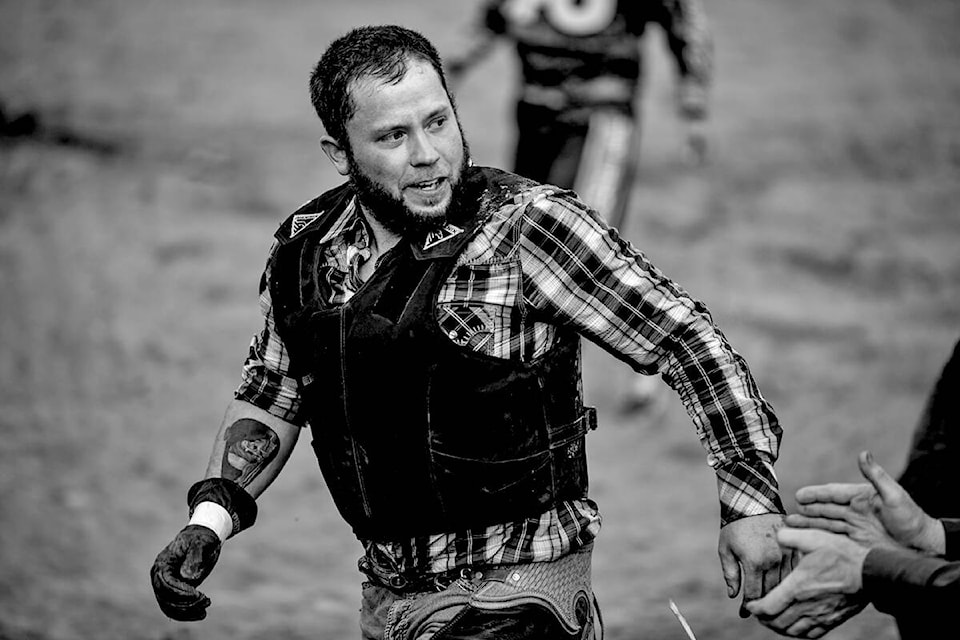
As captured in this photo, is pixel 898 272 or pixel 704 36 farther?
pixel 898 272

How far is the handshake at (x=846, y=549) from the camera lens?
2959 mm

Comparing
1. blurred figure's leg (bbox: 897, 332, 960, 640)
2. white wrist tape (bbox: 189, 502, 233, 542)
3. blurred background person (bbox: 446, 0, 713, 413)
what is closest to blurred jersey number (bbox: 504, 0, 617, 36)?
blurred background person (bbox: 446, 0, 713, 413)

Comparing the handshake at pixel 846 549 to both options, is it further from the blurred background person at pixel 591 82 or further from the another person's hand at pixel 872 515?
the blurred background person at pixel 591 82

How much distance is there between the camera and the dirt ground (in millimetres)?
6273

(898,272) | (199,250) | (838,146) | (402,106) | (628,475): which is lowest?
(402,106)

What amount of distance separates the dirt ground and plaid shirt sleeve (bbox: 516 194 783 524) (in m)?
2.53

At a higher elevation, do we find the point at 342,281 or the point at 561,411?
the point at 342,281

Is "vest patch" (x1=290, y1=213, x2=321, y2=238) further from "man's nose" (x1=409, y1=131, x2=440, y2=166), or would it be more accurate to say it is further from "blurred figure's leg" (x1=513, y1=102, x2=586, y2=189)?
"blurred figure's leg" (x1=513, y1=102, x2=586, y2=189)

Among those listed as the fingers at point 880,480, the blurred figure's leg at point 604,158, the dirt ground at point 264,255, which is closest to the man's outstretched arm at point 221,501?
the fingers at point 880,480

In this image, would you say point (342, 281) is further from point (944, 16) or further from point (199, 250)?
point (944, 16)

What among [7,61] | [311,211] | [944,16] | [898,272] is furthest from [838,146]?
[311,211]

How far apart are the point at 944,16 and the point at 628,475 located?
10763mm

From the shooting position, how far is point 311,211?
3443 millimetres

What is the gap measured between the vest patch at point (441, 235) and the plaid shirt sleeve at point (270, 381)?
55 cm
